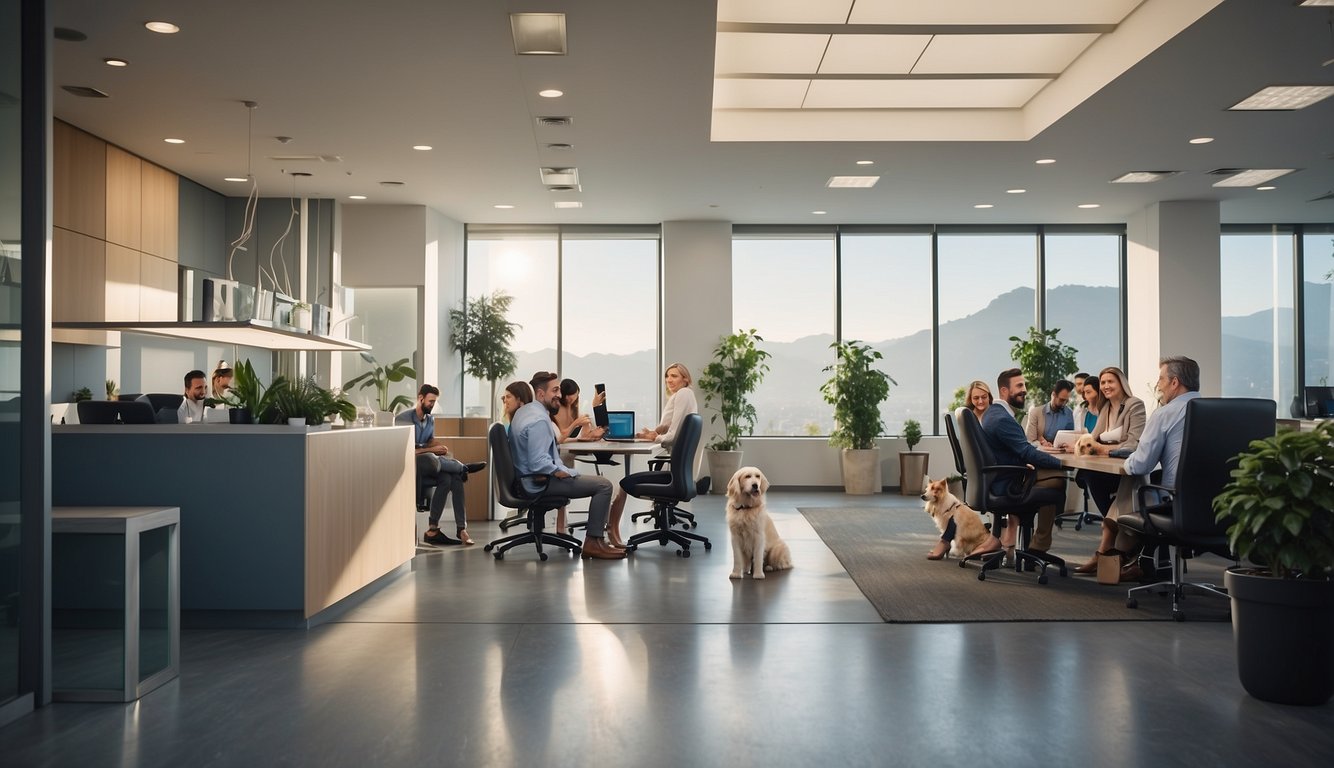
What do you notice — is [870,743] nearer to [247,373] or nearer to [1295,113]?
[247,373]

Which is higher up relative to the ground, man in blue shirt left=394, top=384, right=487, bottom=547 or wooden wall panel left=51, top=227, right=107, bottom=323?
wooden wall panel left=51, top=227, right=107, bottom=323

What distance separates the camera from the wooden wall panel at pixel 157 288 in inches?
350

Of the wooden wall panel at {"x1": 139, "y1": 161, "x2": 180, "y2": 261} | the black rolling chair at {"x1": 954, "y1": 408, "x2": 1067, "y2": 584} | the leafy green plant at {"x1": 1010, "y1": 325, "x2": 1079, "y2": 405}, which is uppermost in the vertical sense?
the wooden wall panel at {"x1": 139, "y1": 161, "x2": 180, "y2": 261}

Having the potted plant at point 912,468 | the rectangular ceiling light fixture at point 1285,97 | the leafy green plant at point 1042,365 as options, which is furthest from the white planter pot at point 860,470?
the rectangular ceiling light fixture at point 1285,97

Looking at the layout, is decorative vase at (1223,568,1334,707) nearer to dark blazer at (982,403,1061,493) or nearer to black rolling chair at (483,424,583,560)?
dark blazer at (982,403,1061,493)

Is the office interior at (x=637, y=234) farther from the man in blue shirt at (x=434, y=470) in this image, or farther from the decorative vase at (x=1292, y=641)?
the man in blue shirt at (x=434, y=470)

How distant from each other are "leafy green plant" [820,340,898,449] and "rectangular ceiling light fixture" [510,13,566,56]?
6.93m

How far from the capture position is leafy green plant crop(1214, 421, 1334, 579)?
3562mm

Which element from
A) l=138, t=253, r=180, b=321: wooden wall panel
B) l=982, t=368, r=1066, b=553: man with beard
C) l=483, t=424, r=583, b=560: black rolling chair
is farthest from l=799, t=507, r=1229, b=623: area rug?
l=138, t=253, r=180, b=321: wooden wall panel

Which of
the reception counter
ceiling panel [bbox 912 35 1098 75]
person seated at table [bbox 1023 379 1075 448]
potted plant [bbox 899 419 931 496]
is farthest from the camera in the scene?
potted plant [bbox 899 419 931 496]

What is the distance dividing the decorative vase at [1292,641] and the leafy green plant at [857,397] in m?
8.54

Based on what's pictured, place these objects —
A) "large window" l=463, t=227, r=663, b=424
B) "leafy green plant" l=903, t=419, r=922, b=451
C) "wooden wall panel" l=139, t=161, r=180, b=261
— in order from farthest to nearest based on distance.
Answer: "large window" l=463, t=227, r=663, b=424
"leafy green plant" l=903, t=419, r=922, b=451
"wooden wall panel" l=139, t=161, r=180, b=261

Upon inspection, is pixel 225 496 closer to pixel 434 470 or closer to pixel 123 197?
pixel 434 470

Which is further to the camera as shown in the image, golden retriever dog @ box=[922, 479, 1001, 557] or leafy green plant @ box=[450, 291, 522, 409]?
leafy green plant @ box=[450, 291, 522, 409]
